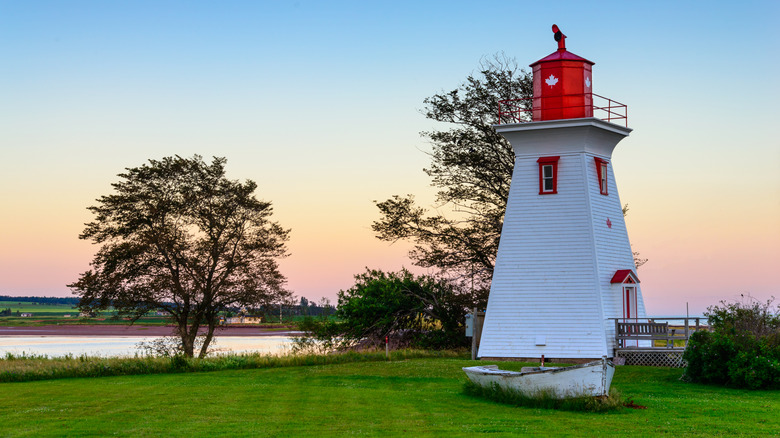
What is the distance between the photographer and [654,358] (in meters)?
25.9

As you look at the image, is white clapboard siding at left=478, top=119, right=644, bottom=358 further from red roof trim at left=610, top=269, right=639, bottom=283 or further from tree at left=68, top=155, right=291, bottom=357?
tree at left=68, top=155, right=291, bottom=357

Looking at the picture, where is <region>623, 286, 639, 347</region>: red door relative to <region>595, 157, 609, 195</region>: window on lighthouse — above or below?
below

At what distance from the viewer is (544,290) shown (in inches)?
1033

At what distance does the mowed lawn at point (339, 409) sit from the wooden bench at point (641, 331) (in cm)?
281

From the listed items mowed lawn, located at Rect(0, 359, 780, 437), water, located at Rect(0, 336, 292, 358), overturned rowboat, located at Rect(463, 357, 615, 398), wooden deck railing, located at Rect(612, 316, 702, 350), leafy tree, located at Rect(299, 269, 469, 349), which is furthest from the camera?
water, located at Rect(0, 336, 292, 358)

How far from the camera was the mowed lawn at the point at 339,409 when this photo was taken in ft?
42.3

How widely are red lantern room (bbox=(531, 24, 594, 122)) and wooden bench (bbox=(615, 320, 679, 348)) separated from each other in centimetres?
711

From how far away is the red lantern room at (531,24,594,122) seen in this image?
1069 inches

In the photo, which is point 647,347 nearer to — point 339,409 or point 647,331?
point 647,331

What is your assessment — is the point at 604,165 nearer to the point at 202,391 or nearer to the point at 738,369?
the point at 738,369

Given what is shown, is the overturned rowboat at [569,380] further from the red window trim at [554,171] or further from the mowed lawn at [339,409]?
the red window trim at [554,171]

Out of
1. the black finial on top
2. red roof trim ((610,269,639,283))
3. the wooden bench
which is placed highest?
the black finial on top

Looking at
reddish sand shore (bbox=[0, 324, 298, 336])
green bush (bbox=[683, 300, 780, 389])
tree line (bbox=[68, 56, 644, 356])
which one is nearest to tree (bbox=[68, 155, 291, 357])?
tree line (bbox=[68, 56, 644, 356])

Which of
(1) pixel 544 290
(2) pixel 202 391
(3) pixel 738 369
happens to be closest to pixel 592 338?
(1) pixel 544 290
